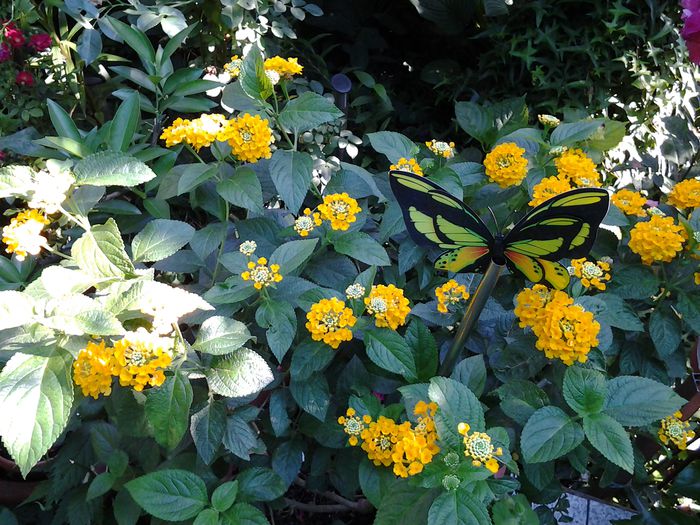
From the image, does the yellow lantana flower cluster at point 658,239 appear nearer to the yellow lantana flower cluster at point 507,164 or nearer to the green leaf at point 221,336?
the yellow lantana flower cluster at point 507,164

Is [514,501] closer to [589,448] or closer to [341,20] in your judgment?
[589,448]

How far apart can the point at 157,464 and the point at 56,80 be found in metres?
1.25

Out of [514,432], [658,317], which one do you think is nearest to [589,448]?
[514,432]

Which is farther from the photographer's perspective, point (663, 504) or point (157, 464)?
point (663, 504)

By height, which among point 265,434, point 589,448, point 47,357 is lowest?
point 265,434

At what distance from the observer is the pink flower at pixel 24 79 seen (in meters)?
1.70

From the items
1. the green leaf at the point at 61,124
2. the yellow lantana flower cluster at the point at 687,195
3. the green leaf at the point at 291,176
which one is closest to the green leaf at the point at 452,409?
the green leaf at the point at 291,176

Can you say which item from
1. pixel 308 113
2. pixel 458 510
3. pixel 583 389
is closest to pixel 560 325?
pixel 583 389

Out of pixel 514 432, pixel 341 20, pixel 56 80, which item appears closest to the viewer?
pixel 514 432

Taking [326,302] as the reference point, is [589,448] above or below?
below

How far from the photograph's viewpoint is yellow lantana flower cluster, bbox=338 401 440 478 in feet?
2.76

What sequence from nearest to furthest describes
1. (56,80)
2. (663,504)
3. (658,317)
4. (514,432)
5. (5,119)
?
(514,432)
(658,317)
(663,504)
(5,119)
(56,80)

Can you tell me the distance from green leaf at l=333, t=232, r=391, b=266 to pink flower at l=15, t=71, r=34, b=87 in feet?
3.85

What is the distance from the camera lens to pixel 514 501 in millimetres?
971
